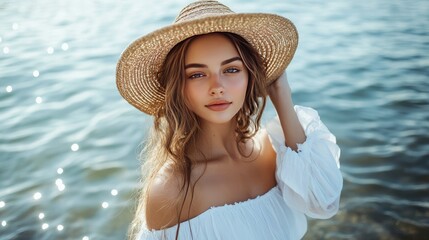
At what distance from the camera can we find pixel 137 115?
6.09 metres

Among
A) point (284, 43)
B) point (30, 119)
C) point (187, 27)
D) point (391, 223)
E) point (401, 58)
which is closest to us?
point (187, 27)

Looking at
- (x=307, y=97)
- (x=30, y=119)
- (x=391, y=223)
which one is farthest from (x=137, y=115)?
(x=391, y=223)

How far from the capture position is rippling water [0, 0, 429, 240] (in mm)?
4383

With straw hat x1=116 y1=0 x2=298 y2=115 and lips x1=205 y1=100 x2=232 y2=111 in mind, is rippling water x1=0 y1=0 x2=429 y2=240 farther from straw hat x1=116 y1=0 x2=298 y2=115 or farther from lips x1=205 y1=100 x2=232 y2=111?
lips x1=205 y1=100 x2=232 y2=111

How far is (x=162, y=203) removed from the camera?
95.3 inches

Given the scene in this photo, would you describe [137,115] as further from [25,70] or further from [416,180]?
[416,180]

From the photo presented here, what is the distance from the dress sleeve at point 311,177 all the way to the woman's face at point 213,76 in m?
0.45

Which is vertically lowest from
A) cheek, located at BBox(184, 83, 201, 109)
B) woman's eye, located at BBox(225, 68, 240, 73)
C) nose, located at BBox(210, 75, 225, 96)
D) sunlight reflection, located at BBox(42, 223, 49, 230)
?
sunlight reflection, located at BBox(42, 223, 49, 230)

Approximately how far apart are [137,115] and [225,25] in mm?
3998

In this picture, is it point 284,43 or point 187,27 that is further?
point 284,43

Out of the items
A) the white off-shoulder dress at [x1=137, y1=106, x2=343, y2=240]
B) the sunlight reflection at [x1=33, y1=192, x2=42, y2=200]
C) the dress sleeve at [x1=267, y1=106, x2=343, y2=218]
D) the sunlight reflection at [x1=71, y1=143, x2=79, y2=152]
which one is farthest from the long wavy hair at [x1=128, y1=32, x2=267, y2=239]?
the sunlight reflection at [x1=71, y1=143, x2=79, y2=152]

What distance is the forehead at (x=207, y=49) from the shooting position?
234 centimetres

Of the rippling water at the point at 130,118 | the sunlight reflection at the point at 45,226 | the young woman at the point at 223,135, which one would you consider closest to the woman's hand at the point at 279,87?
the young woman at the point at 223,135

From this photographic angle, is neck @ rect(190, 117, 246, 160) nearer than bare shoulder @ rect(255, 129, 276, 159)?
Yes
